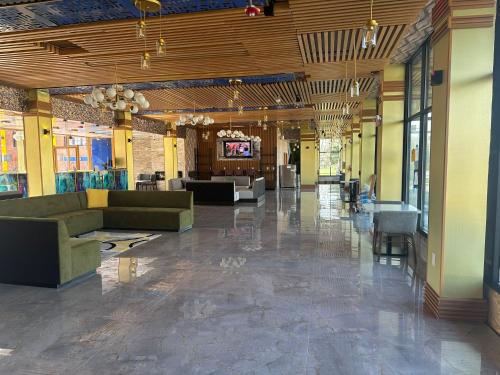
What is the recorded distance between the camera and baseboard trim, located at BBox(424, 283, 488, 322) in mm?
3377

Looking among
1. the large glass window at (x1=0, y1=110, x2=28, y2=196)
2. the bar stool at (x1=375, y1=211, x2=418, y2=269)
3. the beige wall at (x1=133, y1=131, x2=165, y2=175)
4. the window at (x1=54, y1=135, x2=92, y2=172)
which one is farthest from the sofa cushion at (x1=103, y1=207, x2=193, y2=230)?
the beige wall at (x1=133, y1=131, x2=165, y2=175)

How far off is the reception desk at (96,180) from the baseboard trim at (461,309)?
11.1 m

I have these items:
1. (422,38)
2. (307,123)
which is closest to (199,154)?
(307,123)

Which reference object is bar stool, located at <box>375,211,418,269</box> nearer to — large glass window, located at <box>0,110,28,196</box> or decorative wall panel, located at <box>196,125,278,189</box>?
large glass window, located at <box>0,110,28,196</box>

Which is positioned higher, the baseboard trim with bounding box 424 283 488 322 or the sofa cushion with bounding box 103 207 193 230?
the sofa cushion with bounding box 103 207 193 230

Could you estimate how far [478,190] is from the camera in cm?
333

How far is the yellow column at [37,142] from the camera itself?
31.1 ft

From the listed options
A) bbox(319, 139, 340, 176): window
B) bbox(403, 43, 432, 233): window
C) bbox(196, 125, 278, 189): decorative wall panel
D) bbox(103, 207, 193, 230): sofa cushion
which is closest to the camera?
bbox(403, 43, 432, 233): window

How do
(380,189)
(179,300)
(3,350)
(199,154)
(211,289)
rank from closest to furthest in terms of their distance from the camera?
(3,350)
(179,300)
(211,289)
(380,189)
(199,154)

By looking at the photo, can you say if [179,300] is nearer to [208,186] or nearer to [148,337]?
[148,337]

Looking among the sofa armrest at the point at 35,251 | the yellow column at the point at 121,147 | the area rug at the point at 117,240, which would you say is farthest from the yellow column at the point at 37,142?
the sofa armrest at the point at 35,251

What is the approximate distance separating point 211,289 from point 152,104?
9266 millimetres

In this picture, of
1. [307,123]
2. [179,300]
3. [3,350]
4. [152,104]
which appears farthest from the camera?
[307,123]

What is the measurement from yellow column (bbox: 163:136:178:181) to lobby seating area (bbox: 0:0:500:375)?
748cm
